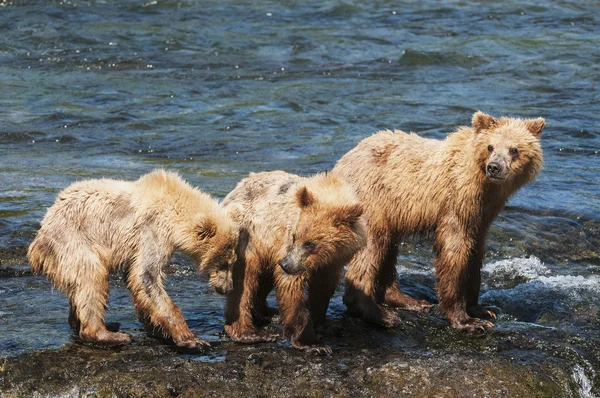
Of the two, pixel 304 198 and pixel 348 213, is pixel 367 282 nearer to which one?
pixel 348 213

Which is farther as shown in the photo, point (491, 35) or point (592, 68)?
point (491, 35)

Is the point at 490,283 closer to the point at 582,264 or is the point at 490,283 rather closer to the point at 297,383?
the point at 582,264

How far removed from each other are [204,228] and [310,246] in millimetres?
815

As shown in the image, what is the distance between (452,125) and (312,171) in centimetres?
358

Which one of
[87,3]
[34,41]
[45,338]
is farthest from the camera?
[87,3]

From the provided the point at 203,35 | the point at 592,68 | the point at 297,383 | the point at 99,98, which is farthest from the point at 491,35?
the point at 297,383

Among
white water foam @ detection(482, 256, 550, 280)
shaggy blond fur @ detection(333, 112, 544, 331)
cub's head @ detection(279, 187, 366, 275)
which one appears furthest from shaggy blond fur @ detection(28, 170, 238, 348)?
white water foam @ detection(482, 256, 550, 280)

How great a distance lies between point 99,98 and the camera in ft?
57.3

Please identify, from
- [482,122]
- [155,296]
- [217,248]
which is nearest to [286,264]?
[217,248]

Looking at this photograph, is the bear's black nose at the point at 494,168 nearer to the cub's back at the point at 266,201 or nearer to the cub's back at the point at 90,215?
the cub's back at the point at 266,201

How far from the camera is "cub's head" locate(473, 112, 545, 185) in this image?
7.77m

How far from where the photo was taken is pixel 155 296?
702cm

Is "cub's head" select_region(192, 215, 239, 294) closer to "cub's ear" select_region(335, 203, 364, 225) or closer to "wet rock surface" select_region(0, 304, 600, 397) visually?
"wet rock surface" select_region(0, 304, 600, 397)

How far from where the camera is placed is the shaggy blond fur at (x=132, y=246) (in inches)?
276
